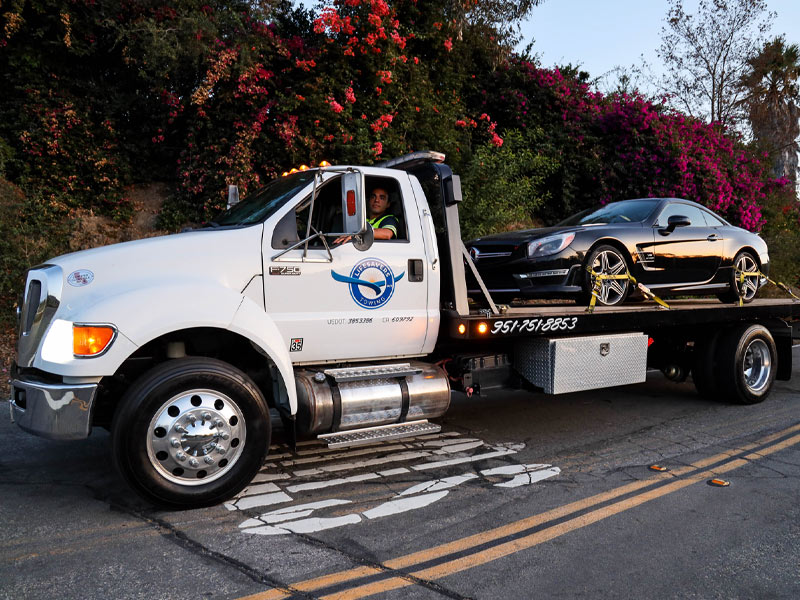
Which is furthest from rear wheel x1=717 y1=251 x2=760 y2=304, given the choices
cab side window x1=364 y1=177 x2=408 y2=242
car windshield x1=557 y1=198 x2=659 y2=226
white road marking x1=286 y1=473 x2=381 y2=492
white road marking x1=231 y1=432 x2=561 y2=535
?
white road marking x1=286 y1=473 x2=381 y2=492

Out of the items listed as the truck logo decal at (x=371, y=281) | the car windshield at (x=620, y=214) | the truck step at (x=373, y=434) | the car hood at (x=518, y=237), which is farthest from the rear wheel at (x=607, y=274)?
the truck step at (x=373, y=434)

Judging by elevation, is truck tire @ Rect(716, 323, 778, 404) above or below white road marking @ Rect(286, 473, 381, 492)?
above

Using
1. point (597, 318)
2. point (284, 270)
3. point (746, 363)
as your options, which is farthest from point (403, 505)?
point (746, 363)

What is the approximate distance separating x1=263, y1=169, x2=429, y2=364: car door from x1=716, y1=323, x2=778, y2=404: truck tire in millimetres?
→ 4031

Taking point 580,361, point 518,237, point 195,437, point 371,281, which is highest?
point 518,237

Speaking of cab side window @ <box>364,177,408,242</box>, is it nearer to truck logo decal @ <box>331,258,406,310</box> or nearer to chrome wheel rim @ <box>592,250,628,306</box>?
truck logo decal @ <box>331,258,406,310</box>

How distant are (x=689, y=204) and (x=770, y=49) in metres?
20.7

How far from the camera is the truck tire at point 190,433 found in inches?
153

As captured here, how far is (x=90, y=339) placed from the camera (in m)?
3.88

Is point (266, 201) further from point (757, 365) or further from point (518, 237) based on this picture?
point (757, 365)

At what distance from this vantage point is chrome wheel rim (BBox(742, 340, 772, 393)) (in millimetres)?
7582

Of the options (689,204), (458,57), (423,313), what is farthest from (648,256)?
(458,57)

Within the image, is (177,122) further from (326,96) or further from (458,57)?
(458,57)

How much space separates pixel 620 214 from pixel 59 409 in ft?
20.4
